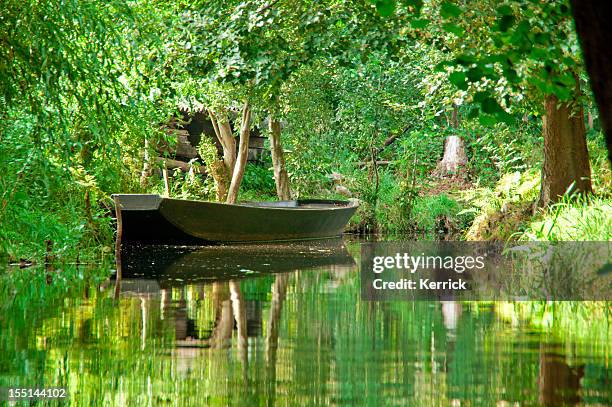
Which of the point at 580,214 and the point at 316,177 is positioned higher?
the point at 316,177

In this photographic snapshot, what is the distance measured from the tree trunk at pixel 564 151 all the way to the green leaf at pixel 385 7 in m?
7.30

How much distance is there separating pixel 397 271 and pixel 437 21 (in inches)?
121

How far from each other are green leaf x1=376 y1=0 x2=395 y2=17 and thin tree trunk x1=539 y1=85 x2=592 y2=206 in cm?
729

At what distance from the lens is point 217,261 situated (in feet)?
38.7

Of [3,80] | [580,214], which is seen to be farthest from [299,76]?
[3,80]

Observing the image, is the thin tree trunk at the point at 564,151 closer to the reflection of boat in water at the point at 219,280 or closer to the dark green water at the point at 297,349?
Answer: the reflection of boat in water at the point at 219,280

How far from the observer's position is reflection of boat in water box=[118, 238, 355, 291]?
9.61 m

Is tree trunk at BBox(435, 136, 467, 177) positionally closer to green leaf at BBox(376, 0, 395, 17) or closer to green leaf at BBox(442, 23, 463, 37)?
green leaf at BBox(376, 0, 395, 17)

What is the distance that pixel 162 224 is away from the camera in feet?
47.6

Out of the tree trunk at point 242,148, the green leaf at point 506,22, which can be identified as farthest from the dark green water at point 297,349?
the tree trunk at point 242,148

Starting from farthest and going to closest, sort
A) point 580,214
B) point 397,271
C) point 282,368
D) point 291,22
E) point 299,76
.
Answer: point 299,76
point 291,22
point 397,271
point 580,214
point 282,368

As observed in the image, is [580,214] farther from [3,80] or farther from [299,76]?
[299,76]

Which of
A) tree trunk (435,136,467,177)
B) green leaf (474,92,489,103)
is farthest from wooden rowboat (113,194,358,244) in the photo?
green leaf (474,92,489,103)

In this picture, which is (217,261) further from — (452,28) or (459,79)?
(459,79)
